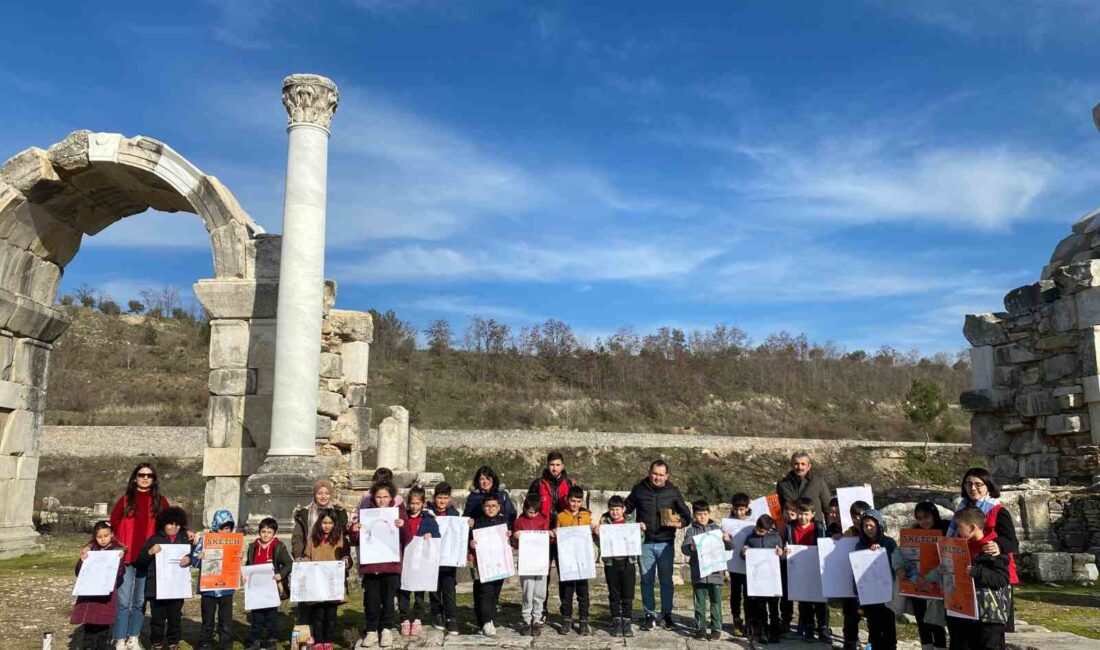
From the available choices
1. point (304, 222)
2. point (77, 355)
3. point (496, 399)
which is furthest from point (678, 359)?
point (304, 222)

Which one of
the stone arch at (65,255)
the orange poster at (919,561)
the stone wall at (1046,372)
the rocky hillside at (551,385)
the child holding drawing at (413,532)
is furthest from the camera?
the rocky hillside at (551,385)

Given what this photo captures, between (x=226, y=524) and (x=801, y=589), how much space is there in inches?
186

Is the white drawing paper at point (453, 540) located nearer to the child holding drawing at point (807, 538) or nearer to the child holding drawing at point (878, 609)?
the child holding drawing at point (807, 538)

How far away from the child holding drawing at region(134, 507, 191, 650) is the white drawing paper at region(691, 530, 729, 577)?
412 cm

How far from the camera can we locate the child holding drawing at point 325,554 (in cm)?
592

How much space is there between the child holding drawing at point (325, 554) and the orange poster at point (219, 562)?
55cm

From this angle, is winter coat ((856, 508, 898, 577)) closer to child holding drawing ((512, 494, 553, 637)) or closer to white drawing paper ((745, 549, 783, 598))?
white drawing paper ((745, 549, 783, 598))

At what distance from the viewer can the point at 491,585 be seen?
6535 mm

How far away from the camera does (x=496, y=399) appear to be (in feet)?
163

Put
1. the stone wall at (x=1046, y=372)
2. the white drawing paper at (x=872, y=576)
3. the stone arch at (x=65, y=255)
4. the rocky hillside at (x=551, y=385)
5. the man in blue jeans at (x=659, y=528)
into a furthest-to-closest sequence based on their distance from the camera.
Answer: the rocky hillside at (x=551, y=385), the stone wall at (x=1046, y=372), the stone arch at (x=65, y=255), the man in blue jeans at (x=659, y=528), the white drawing paper at (x=872, y=576)

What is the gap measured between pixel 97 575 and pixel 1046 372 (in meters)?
12.8

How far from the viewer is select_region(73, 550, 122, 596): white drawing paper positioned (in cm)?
572

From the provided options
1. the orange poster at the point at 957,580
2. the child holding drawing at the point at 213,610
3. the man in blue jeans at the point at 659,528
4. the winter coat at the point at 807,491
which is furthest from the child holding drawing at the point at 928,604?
the child holding drawing at the point at 213,610

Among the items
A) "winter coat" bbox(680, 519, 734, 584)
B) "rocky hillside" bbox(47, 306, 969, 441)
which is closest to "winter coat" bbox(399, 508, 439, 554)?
"winter coat" bbox(680, 519, 734, 584)
